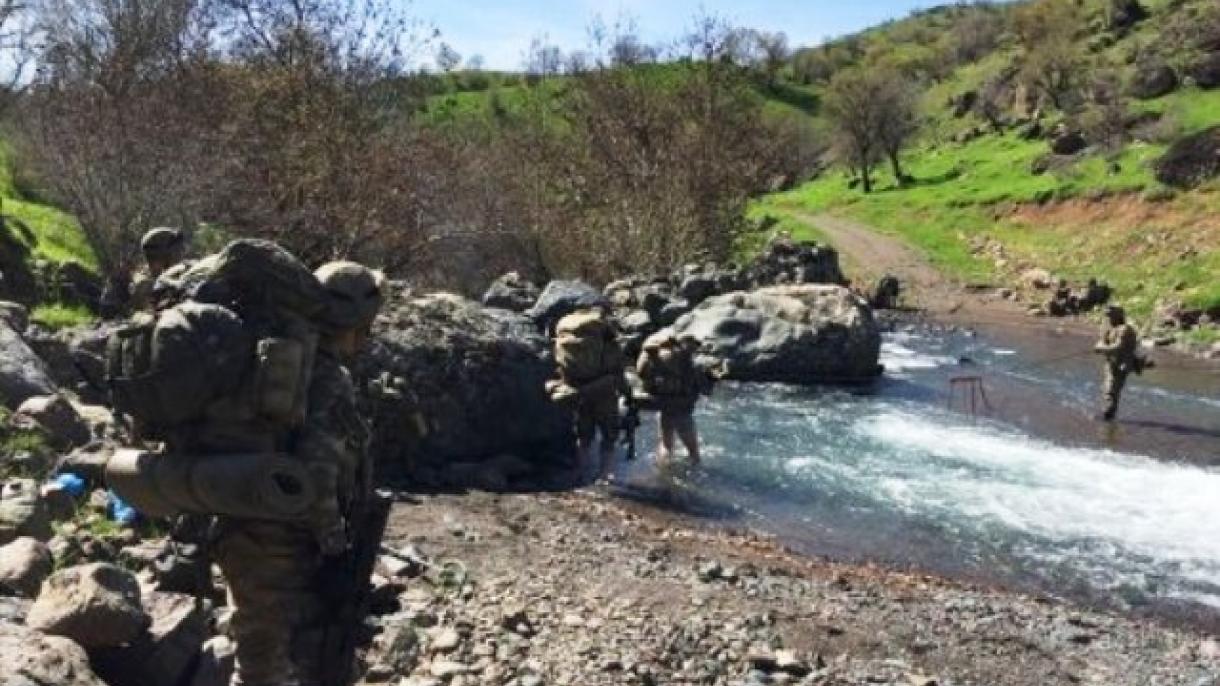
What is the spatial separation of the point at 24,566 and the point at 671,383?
10.5m

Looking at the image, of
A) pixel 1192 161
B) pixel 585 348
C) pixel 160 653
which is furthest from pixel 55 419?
pixel 1192 161

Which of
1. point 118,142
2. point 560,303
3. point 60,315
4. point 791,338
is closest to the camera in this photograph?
point 60,315

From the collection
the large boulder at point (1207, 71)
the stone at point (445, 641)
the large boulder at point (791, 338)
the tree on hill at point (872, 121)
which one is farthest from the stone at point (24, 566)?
the tree on hill at point (872, 121)

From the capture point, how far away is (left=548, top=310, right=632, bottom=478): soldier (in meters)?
16.0

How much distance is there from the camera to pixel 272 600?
21.3 feet

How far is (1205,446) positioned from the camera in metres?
20.6

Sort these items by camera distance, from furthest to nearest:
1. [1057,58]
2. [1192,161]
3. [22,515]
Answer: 1. [1057,58]
2. [1192,161]
3. [22,515]

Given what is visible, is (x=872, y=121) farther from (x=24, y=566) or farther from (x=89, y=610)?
(x=89, y=610)

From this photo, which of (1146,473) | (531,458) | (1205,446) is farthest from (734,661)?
(1205,446)

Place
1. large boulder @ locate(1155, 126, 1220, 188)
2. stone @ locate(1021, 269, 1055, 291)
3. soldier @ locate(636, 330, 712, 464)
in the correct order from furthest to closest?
1. large boulder @ locate(1155, 126, 1220, 188)
2. stone @ locate(1021, 269, 1055, 291)
3. soldier @ locate(636, 330, 712, 464)

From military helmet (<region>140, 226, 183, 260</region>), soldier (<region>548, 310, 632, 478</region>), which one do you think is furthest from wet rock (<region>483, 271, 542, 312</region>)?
military helmet (<region>140, 226, 183, 260</region>)

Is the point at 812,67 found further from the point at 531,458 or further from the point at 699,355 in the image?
the point at 531,458

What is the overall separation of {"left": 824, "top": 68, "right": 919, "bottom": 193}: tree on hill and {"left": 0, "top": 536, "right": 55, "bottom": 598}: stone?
221ft

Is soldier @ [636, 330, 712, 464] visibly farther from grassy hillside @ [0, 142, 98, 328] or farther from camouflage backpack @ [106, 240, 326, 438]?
camouflage backpack @ [106, 240, 326, 438]
